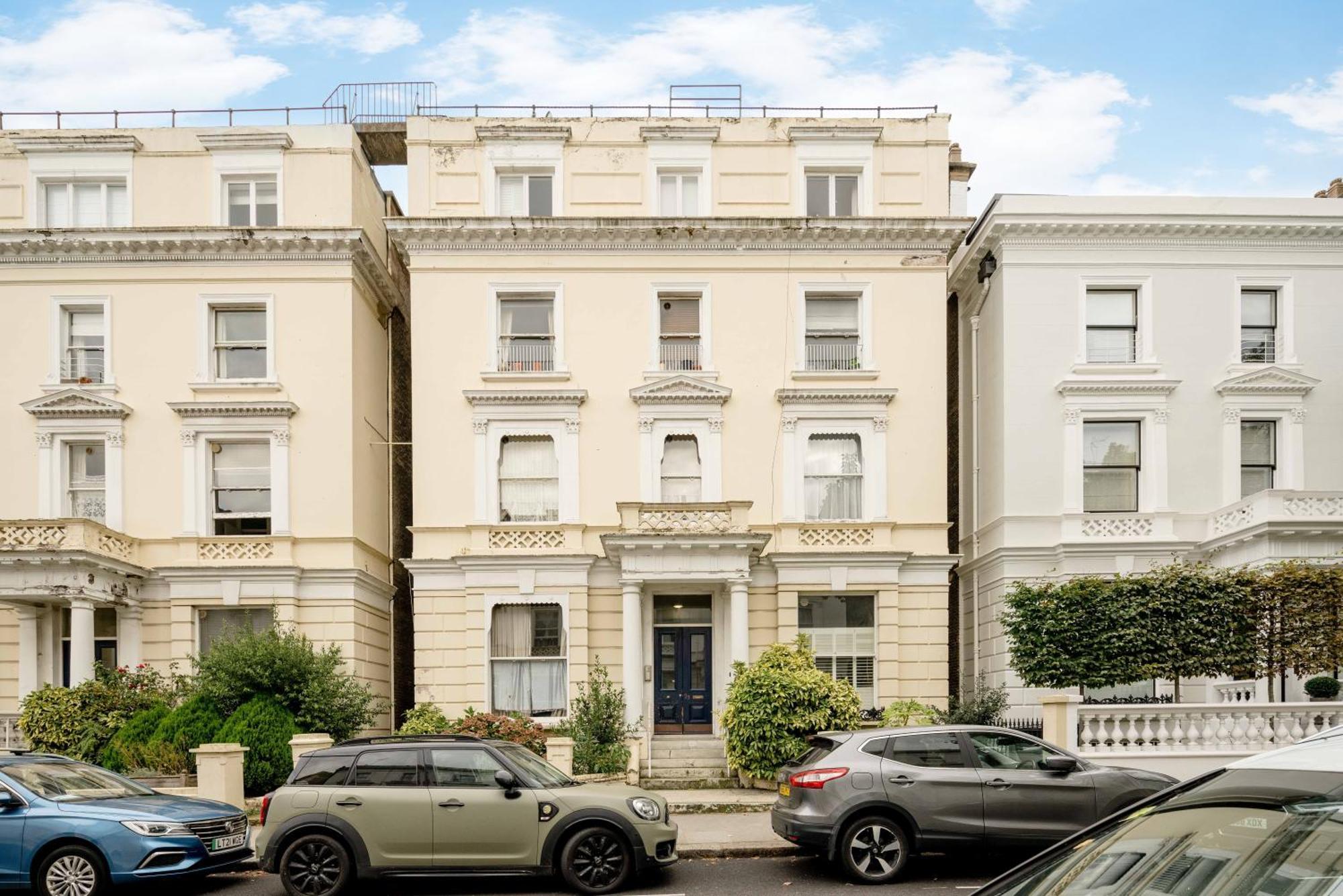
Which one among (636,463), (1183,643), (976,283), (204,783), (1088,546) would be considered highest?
(976,283)

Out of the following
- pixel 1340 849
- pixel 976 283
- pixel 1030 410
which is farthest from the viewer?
pixel 976 283

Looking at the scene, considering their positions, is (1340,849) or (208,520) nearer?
(1340,849)

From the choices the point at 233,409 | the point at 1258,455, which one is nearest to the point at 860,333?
the point at 1258,455

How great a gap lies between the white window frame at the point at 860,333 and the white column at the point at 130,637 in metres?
15.3

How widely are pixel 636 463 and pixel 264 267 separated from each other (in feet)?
30.7

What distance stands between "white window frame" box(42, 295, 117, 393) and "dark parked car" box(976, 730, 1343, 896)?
25.5 m

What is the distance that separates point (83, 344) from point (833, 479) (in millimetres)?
17117

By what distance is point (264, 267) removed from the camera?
82.8 ft

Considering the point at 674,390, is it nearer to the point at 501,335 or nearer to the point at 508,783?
the point at 501,335

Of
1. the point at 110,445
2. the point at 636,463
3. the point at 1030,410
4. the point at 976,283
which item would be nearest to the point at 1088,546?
the point at 1030,410

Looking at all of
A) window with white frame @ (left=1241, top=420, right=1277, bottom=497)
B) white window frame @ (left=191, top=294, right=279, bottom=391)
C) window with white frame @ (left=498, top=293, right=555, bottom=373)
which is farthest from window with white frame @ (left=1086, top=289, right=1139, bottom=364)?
white window frame @ (left=191, top=294, right=279, bottom=391)

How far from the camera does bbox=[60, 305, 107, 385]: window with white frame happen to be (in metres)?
25.4

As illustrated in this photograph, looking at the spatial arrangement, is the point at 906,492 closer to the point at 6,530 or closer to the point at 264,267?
the point at 264,267

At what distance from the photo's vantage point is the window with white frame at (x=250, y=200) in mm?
25531
